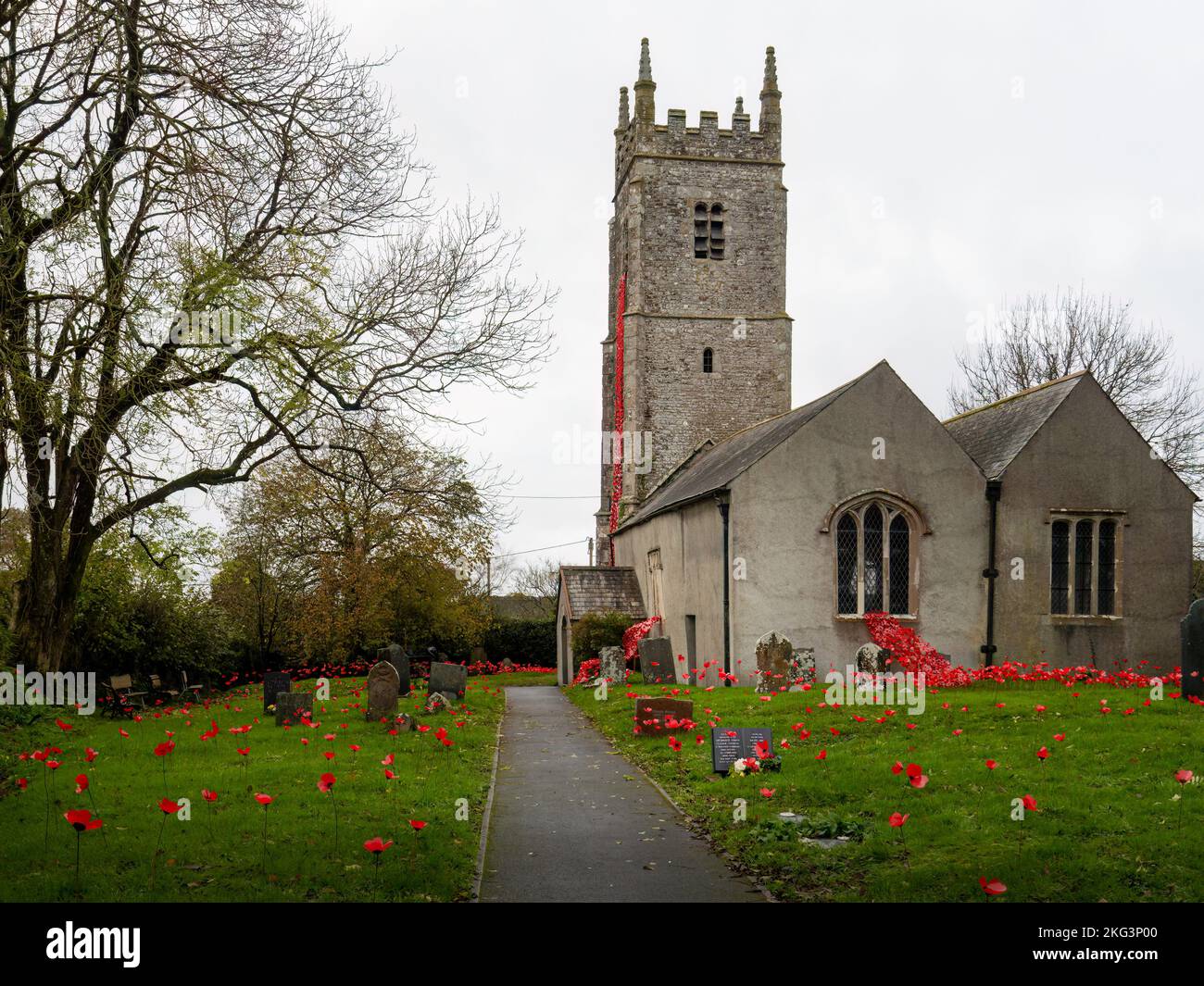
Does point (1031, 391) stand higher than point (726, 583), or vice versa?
point (1031, 391)

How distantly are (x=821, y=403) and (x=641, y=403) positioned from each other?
16576mm

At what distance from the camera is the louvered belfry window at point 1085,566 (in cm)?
2356

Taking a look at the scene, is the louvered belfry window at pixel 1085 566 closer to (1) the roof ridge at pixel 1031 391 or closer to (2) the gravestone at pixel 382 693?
(1) the roof ridge at pixel 1031 391

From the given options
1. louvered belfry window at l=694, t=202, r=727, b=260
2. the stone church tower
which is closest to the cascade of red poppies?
the stone church tower

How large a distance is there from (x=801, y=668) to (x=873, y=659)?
1.45 metres

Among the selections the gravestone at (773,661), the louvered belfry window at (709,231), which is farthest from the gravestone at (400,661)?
the louvered belfry window at (709,231)

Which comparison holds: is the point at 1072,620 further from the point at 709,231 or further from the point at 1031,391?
the point at 709,231

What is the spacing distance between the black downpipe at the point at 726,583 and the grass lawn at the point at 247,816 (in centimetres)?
787

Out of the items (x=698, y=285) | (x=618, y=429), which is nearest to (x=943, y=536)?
(x=618, y=429)

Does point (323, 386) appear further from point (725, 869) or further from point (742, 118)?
point (742, 118)

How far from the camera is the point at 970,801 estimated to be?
31.5 feet

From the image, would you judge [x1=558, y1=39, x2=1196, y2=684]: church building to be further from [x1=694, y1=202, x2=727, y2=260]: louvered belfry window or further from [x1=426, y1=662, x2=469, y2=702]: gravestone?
[x1=694, y1=202, x2=727, y2=260]: louvered belfry window

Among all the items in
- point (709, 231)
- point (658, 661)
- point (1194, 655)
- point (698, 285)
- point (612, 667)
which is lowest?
point (612, 667)

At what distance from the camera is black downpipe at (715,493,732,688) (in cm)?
2283
